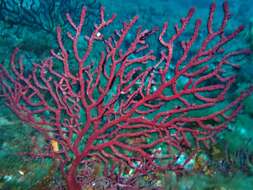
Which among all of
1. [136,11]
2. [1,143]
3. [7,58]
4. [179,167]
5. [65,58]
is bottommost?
[179,167]

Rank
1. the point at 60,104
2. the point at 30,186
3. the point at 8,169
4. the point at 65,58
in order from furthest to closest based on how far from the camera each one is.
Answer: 1. the point at 8,169
2. the point at 30,186
3. the point at 60,104
4. the point at 65,58

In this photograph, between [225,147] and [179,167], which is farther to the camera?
[225,147]

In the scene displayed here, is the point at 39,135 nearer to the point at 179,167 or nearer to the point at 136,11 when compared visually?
the point at 179,167

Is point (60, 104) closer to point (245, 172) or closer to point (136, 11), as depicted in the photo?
point (245, 172)

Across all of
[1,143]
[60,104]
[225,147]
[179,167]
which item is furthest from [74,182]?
[225,147]

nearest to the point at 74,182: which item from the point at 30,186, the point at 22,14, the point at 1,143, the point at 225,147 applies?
the point at 30,186

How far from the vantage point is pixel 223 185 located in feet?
12.7

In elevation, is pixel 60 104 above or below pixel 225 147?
above

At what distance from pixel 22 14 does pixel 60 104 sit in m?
7.49

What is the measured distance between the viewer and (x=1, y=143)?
15.0 feet

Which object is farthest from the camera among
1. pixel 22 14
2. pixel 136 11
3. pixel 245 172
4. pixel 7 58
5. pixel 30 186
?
pixel 136 11

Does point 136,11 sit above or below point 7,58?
above

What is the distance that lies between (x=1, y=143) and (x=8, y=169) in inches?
30.7

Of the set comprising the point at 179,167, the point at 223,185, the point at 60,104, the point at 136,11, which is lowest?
the point at 223,185
